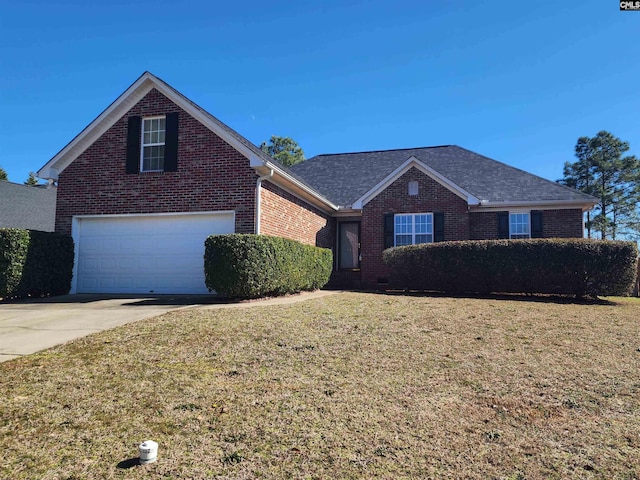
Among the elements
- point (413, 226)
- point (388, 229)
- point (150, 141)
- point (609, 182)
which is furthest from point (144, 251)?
point (609, 182)

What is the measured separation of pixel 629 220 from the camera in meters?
34.3

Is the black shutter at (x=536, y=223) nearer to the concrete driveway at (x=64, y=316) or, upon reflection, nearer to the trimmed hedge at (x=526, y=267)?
the trimmed hedge at (x=526, y=267)

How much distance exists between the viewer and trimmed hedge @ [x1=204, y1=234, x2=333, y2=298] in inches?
368

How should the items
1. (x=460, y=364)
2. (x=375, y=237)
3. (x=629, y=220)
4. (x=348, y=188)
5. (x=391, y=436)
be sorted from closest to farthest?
(x=391, y=436) → (x=460, y=364) → (x=375, y=237) → (x=348, y=188) → (x=629, y=220)

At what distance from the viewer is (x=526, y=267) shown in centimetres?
1171

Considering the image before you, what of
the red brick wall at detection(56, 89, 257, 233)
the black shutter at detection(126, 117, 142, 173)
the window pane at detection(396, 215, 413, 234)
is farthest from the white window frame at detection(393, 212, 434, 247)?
the black shutter at detection(126, 117, 142, 173)

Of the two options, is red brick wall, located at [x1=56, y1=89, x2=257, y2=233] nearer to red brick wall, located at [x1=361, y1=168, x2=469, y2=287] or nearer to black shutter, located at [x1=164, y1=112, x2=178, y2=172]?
black shutter, located at [x1=164, y1=112, x2=178, y2=172]

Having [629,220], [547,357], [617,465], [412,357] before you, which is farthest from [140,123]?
[629,220]

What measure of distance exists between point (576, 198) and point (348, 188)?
902 cm

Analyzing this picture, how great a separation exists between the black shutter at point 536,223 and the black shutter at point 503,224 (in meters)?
0.90

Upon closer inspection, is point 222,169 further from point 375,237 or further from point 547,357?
point 547,357

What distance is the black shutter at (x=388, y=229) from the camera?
1658 cm

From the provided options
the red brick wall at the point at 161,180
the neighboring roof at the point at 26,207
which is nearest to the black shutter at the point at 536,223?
the red brick wall at the point at 161,180

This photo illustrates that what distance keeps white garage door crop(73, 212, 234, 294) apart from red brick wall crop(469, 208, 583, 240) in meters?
9.57
